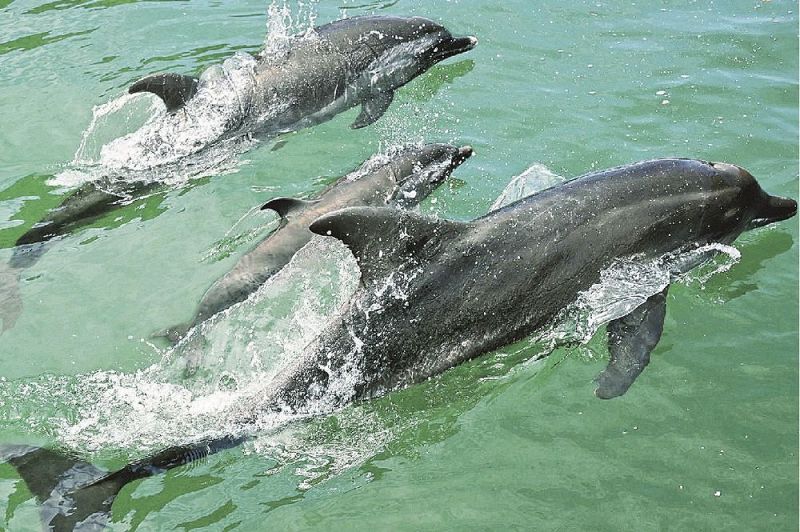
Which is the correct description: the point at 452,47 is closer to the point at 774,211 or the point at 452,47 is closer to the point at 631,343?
the point at 774,211

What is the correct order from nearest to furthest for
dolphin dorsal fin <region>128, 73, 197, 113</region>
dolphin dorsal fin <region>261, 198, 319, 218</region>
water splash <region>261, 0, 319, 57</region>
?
dolphin dorsal fin <region>261, 198, 319, 218</region> → dolphin dorsal fin <region>128, 73, 197, 113</region> → water splash <region>261, 0, 319, 57</region>

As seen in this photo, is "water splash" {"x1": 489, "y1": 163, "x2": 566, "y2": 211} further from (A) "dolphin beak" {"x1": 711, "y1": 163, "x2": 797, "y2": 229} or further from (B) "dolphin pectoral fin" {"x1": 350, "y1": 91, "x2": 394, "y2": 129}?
(B) "dolphin pectoral fin" {"x1": 350, "y1": 91, "x2": 394, "y2": 129}

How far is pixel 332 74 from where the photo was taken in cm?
1204

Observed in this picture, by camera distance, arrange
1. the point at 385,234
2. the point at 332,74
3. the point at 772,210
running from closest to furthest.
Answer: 1. the point at 385,234
2. the point at 772,210
3. the point at 332,74

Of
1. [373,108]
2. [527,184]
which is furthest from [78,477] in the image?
[373,108]

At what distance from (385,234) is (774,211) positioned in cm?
416

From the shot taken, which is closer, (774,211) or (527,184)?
(774,211)

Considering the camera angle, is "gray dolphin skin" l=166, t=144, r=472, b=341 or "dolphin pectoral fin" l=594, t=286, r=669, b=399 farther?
"gray dolphin skin" l=166, t=144, r=472, b=341

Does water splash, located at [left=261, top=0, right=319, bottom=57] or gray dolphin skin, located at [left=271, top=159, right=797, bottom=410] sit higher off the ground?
water splash, located at [left=261, top=0, right=319, bottom=57]

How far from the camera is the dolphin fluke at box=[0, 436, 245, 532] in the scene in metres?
6.29

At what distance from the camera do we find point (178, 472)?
694cm

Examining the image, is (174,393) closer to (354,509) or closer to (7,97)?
(354,509)

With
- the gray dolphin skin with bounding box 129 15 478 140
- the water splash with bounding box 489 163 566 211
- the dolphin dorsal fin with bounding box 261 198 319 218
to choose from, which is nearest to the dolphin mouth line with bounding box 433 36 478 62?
the gray dolphin skin with bounding box 129 15 478 140

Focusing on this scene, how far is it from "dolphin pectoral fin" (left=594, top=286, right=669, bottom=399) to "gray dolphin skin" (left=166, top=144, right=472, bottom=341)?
8.96ft
